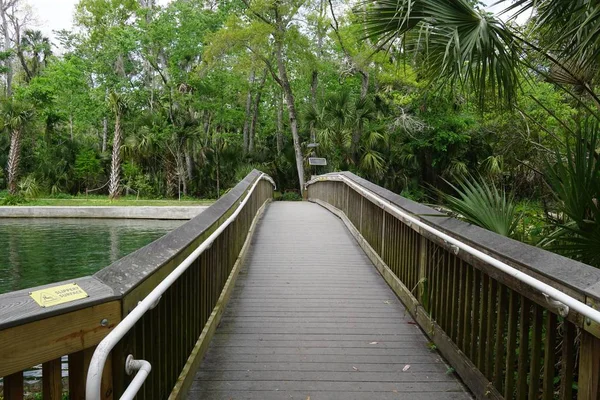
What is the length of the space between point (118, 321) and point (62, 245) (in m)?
13.5

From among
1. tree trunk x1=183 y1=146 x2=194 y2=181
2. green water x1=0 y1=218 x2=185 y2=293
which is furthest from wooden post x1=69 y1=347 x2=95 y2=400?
tree trunk x1=183 y1=146 x2=194 y2=181

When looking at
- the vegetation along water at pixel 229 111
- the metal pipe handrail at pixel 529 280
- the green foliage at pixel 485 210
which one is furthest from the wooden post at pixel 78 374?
the vegetation along water at pixel 229 111

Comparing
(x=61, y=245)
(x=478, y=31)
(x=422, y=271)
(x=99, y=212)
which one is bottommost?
(x=61, y=245)

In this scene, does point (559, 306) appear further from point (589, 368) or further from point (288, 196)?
point (288, 196)

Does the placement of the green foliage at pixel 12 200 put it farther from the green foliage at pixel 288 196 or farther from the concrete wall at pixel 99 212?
the green foliage at pixel 288 196

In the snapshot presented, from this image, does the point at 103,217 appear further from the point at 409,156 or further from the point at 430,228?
the point at 430,228

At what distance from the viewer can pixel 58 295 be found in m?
1.64

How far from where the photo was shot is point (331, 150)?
22312mm

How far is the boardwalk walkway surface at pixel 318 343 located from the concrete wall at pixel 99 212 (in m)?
13.5

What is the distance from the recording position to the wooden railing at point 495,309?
210 centimetres

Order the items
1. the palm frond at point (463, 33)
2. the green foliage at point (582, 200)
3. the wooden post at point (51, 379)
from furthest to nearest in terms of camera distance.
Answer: the palm frond at point (463, 33) → the green foliage at point (582, 200) → the wooden post at point (51, 379)

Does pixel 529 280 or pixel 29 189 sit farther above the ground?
pixel 529 280

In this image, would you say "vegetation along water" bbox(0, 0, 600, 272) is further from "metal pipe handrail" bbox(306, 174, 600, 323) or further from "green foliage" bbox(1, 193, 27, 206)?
"metal pipe handrail" bbox(306, 174, 600, 323)

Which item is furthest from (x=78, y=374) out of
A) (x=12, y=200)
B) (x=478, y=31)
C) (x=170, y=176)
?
(x=170, y=176)
